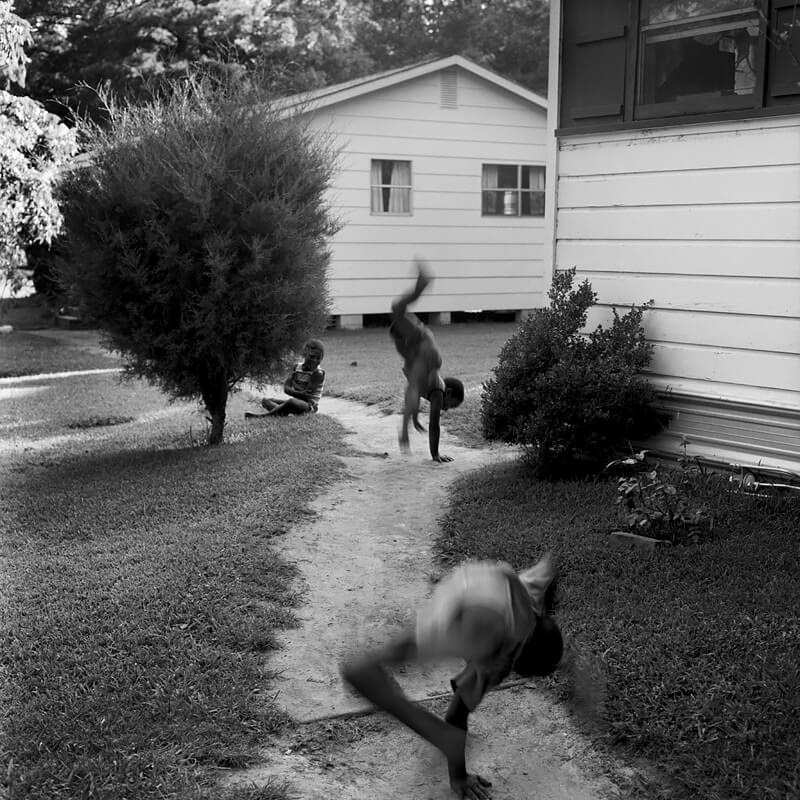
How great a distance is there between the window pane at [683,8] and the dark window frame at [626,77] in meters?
0.04

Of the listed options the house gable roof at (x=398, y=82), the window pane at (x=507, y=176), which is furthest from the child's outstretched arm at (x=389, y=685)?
the window pane at (x=507, y=176)

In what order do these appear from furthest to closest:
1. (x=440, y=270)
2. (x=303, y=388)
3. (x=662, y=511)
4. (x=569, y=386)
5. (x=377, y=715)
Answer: (x=440, y=270), (x=303, y=388), (x=569, y=386), (x=662, y=511), (x=377, y=715)

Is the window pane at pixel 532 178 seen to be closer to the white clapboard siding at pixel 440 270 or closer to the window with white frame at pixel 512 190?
the window with white frame at pixel 512 190

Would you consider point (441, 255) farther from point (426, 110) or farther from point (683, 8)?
point (683, 8)

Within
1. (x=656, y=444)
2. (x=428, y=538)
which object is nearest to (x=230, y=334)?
(x=428, y=538)

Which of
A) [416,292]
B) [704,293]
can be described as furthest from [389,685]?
[704,293]

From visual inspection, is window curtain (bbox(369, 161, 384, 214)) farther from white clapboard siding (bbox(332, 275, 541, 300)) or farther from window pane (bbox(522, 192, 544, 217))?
window pane (bbox(522, 192, 544, 217))

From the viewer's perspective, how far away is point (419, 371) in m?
8.07

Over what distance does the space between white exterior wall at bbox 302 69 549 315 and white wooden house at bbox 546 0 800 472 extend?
11.0 meters

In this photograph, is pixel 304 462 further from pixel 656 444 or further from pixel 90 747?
pixel 90 747

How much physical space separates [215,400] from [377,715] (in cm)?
548

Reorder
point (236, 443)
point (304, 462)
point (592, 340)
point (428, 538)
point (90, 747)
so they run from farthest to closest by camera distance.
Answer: point (236, 443) → point (304, 462) → point (592, 340) → point (428, 538) → point (90, 747)

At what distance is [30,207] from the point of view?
14.5 m

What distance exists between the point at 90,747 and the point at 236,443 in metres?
5.61
